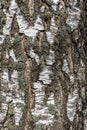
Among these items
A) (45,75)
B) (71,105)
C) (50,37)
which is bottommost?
(71,105)

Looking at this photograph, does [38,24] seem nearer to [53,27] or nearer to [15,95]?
[53,27]

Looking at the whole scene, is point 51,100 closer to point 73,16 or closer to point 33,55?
point 33,55

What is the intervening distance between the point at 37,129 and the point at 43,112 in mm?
65

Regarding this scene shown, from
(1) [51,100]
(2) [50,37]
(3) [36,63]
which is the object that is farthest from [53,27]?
(1) [51,100]

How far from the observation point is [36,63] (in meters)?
1.48

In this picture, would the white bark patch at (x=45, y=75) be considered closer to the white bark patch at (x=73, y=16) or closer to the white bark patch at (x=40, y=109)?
the white bark patch at (x=40, y=109)

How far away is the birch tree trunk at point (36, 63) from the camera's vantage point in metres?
1.47

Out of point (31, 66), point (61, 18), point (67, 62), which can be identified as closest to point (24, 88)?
point (31, 66)

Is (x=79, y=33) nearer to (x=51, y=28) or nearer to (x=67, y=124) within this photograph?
(x=51, y=28)

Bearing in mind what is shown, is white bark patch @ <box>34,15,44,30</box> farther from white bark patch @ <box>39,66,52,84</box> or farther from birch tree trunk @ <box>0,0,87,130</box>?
white bark patch @ <box>39,66,52,84</box>

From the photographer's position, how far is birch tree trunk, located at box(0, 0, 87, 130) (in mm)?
1471

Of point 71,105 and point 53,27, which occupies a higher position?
point 53,27

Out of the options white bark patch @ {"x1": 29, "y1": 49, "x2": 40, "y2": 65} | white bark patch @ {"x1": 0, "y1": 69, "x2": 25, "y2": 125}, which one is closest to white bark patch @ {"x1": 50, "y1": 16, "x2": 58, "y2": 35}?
white bark patch @ {"x1": 29, "y1": 49, "x2": 40, "y2": 65}

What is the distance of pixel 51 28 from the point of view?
1487 millimetres
